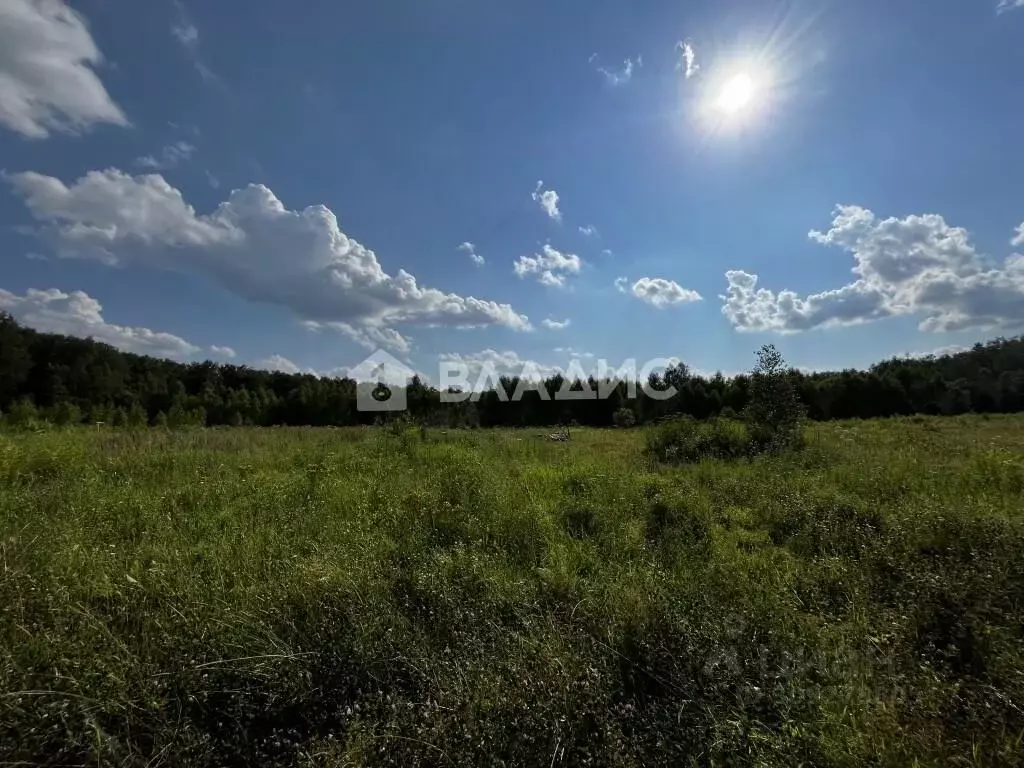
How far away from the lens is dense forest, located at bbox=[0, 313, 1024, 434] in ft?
112

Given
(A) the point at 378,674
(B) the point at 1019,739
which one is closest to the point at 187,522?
(A) the point at 378,674

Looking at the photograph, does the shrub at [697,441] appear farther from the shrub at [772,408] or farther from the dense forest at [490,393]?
the dense forest at [490,393]

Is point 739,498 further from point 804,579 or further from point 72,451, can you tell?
point 72,451

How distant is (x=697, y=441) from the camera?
1007 cm

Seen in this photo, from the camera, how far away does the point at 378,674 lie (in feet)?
7.46

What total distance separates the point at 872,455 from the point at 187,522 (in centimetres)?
1004

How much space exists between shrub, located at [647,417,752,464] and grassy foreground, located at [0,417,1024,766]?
4.57 m

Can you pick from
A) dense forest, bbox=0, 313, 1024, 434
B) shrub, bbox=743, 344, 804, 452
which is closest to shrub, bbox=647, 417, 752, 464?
shrub, bbox=743, 344, 804, 452

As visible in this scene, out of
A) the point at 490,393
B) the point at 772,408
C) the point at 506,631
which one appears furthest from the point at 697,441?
the point at 490,393

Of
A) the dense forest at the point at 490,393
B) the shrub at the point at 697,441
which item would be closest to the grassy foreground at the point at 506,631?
the shrub at the point at 697,441

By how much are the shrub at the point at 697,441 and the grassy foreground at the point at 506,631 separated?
4574 mm

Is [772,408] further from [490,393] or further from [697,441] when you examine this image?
[490,393]

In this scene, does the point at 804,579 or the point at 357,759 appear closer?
the point at 357,759

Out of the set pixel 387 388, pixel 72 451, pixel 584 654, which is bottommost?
pixel 584 654
